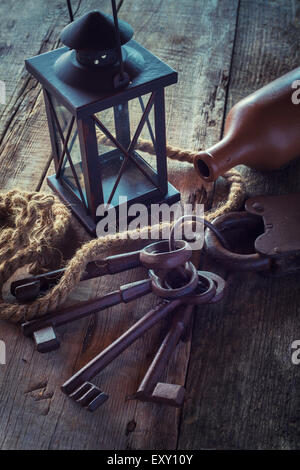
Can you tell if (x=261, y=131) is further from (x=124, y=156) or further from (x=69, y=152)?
(x=69, y=152)

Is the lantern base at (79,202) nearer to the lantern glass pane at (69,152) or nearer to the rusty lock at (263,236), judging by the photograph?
the lantern glass pane at (69,152)

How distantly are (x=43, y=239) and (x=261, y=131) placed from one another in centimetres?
51

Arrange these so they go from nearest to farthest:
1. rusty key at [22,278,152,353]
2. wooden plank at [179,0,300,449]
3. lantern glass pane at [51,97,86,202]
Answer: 1. wooden plank at [179,0,300,449]
2. rusty key at [22,278,152,353]
3. lantern glass pane at [51,97,86,202]

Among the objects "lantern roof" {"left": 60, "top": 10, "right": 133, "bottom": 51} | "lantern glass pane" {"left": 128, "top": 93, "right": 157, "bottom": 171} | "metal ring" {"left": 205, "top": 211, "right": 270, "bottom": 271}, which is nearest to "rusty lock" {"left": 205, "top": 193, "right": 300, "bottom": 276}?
"metal ring" {"left": 205, "top": 211, "right": 270, "bottom": 271}

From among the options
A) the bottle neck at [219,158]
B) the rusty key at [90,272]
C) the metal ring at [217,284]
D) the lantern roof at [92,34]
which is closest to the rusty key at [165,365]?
the metal ring at [217,284]

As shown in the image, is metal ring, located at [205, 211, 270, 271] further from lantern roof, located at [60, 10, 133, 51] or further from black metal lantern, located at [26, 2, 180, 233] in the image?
lantern roof, located at [60, 10, 133, 51]

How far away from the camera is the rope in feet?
3.40

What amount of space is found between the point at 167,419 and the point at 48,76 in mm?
653

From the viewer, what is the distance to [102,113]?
1078 millimetres

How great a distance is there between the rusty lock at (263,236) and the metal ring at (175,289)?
99 millimetres

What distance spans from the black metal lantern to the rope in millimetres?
56

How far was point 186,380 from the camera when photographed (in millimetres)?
975

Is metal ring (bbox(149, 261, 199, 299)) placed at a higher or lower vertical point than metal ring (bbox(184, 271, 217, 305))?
higher

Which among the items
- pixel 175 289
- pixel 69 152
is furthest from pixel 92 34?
pixel 175 289
